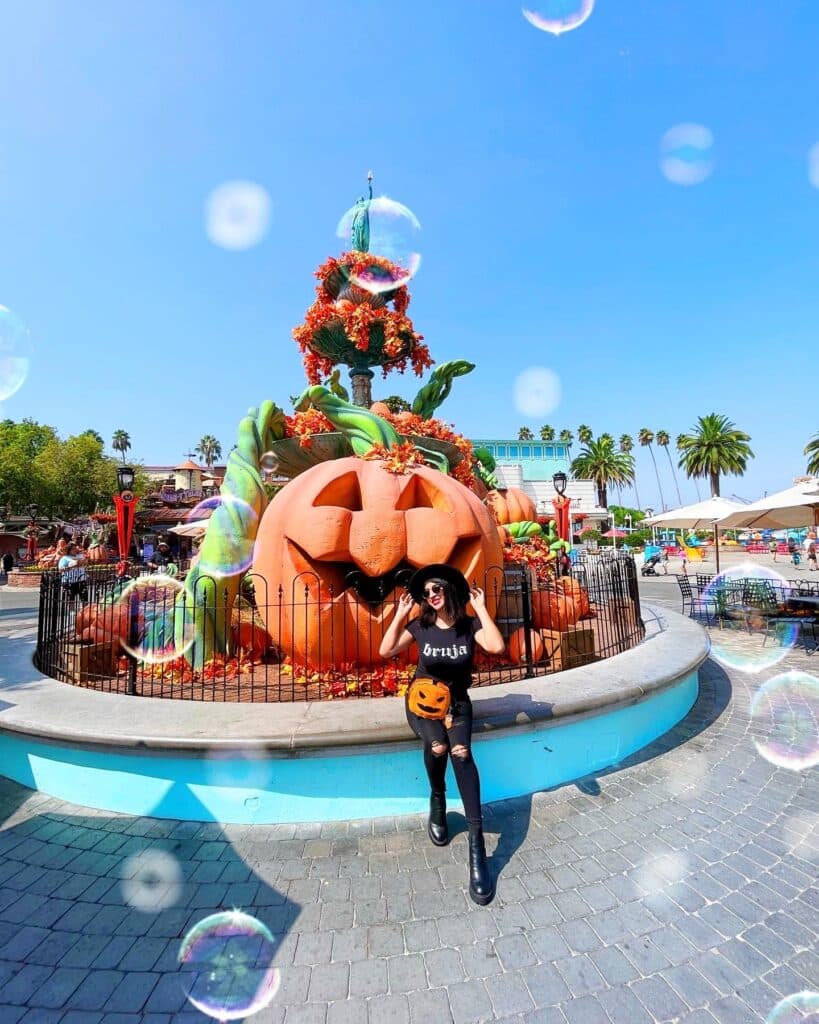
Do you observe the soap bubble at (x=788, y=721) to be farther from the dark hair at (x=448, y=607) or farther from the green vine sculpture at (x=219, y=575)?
the green vine sculpture at (x=219, y=575)

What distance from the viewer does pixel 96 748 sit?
386 cm

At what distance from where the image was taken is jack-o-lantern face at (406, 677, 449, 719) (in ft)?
10.9

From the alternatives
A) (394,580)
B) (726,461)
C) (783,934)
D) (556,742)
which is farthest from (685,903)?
(726,461)

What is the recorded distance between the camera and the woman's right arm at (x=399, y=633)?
145 inches

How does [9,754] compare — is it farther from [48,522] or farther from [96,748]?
[48,522]

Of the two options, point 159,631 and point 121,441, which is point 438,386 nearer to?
point 159,631

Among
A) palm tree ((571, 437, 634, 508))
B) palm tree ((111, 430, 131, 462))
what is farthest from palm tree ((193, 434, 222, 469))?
palm tree ((571, 437, 634, 508))

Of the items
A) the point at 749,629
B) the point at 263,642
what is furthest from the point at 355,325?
the point at 749,629

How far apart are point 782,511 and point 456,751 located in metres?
12.2

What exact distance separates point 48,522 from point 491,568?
164 feet

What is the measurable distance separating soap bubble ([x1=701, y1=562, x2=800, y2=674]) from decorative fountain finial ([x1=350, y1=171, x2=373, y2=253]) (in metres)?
9.76

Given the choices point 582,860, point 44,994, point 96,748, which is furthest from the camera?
point 96,748

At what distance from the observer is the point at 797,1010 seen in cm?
216

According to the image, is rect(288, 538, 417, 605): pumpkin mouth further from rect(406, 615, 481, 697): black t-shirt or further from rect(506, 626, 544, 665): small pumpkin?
rect(406, 615, 481, 697): black t-shirt
